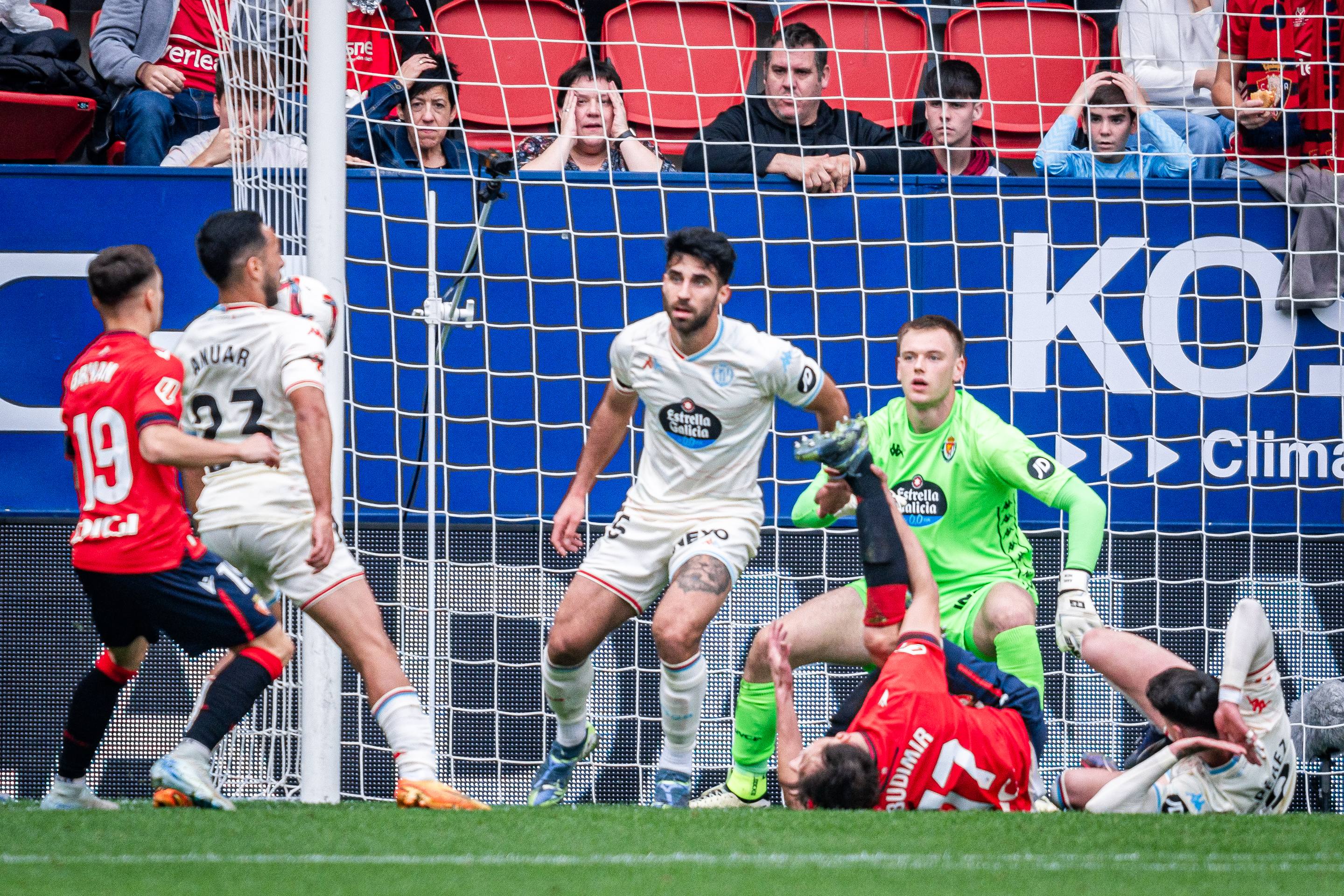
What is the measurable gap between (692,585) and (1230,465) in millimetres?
2951

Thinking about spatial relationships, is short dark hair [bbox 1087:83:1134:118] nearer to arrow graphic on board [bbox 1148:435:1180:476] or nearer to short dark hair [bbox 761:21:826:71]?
short dark hair [bbox 761:21:826:71]

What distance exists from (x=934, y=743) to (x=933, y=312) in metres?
2.79

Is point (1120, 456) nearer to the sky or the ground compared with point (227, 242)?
nearer to the ground

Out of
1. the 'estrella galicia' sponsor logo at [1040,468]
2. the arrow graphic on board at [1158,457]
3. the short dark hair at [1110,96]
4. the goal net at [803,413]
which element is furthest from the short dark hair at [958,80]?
the 'estrella galicia' sponsor logo at [1040,468]

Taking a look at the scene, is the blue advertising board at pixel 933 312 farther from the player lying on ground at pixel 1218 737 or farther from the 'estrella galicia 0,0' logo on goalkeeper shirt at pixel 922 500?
the player lying on ground at pixel 1218 737

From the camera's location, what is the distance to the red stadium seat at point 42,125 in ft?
23.3

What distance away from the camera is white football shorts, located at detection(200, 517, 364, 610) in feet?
15.1

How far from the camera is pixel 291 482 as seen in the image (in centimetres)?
473

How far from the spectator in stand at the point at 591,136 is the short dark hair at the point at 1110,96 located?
2069 millimetres

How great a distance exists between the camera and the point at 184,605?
14.6 ft

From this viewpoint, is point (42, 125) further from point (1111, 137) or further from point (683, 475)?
point (1111, 137)

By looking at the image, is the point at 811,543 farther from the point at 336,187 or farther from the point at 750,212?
the point at 336,187

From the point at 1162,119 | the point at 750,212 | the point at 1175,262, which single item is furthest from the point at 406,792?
the point at 1162,119

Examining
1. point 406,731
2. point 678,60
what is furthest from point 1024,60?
point 406,731
